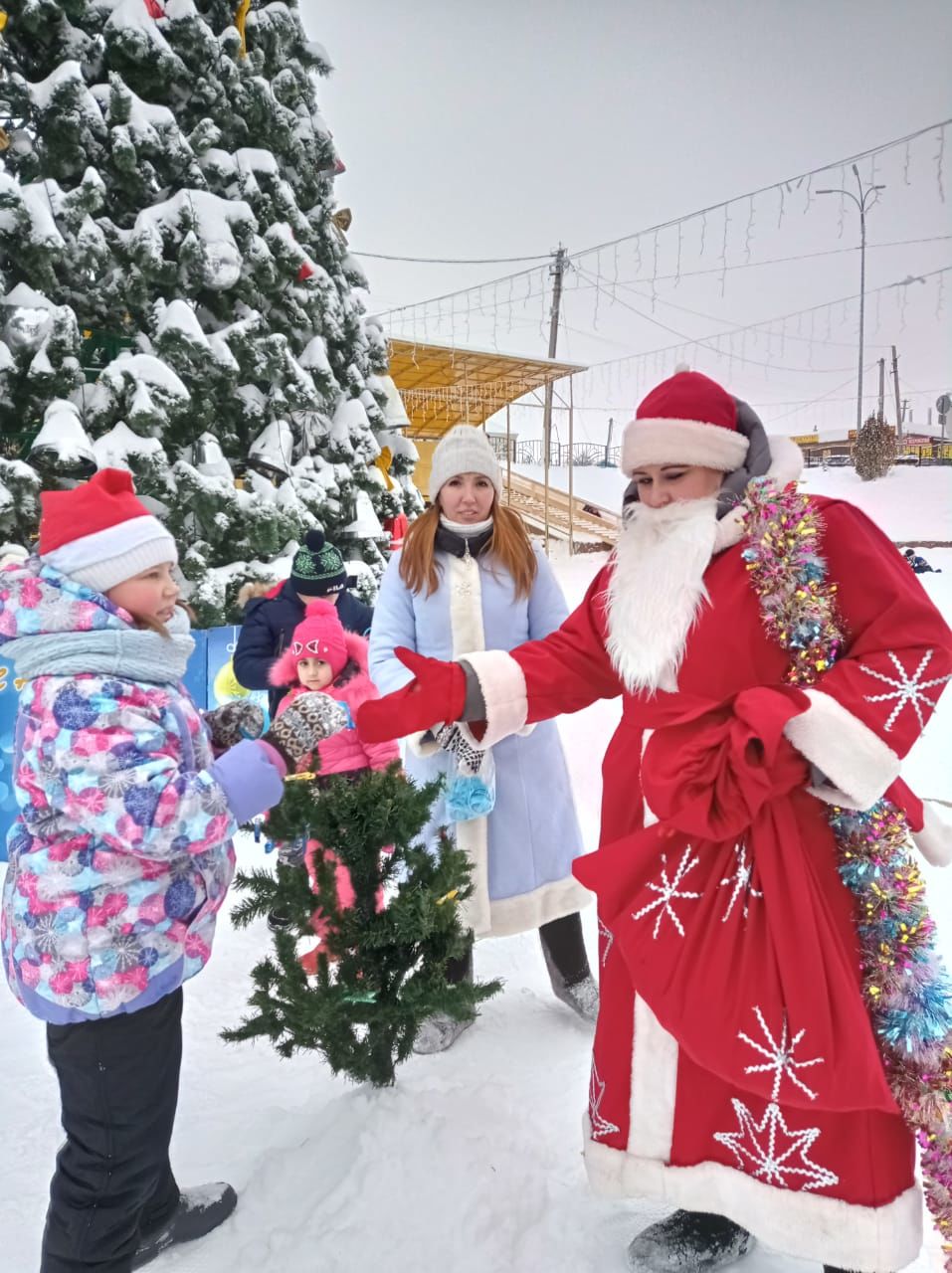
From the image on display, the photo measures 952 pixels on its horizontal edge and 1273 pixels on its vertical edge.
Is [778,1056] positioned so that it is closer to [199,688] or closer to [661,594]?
[661,594]

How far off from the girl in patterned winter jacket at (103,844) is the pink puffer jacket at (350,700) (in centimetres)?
130

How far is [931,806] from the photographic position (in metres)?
1.82

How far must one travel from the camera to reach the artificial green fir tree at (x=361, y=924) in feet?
6.60

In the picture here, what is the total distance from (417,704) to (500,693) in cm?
22

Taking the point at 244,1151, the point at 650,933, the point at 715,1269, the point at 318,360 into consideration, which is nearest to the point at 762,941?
the point at 650,933

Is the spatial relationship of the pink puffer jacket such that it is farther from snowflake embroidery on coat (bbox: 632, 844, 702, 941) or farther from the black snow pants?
snowflake embroidery on coat (bbox: 632, 844, 702, 941)

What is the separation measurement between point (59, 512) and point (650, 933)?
1.59 m

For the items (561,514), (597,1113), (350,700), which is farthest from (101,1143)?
(561,514)

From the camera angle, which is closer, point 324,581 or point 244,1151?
point 244,1151

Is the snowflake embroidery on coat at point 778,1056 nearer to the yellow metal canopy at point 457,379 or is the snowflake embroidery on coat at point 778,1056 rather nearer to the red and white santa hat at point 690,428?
the red and white santa hat at point 690,428


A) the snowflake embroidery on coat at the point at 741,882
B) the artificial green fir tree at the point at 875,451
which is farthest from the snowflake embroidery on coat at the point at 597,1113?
the artificial green fir tree at the point at 875,451

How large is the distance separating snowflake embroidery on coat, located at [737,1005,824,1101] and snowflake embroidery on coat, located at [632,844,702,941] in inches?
9.1

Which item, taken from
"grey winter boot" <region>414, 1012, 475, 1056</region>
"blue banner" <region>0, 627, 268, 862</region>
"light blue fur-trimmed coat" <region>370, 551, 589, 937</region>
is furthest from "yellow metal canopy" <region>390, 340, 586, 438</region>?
"grey winter boot" <region>414, 1012, 475, 1056</region>

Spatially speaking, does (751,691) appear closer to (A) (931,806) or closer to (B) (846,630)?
(B) (846,630)
